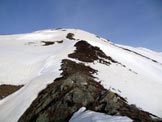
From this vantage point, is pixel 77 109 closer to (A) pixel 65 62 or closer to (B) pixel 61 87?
(B) pixel 61 87

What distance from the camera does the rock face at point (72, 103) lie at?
1967cm

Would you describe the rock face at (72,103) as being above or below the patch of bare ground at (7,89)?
below

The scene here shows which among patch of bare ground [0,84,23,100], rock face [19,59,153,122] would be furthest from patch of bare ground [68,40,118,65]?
rock face [19,59,153,122]

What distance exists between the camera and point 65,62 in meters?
40.6

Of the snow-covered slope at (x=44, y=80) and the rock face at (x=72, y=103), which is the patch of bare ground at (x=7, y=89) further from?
the rock face at (x=72, y=103)

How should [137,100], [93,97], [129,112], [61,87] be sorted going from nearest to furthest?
[129,112], [93,97], [61,87], [137,100]

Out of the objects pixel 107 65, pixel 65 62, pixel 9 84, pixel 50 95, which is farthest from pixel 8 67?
pixel 50 95

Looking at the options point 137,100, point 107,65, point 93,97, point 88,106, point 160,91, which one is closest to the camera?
point 88,106

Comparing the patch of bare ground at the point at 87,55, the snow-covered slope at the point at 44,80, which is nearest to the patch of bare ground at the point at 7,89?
the snow-covered slope at the point at 44,80

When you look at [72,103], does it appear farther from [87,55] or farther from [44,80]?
[87,55]

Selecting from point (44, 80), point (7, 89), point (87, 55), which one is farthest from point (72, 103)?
point (87, 55)

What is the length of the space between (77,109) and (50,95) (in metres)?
5.45

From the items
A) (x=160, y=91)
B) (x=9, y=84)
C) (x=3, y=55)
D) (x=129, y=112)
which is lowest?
(x=129, y=112)

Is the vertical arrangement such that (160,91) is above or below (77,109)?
above
